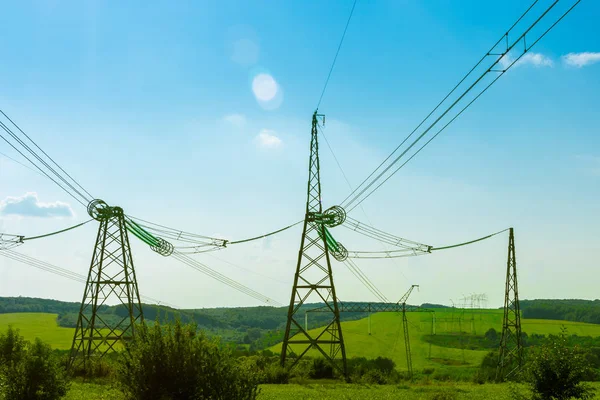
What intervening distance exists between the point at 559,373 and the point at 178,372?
1821 cm

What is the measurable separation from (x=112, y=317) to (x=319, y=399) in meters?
186

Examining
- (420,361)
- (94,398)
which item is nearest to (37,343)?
(94,398)

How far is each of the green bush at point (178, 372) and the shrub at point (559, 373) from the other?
49.8ft

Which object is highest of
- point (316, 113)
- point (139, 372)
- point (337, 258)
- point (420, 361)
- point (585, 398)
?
point (316, 113)

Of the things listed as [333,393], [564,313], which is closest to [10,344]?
[333,393]

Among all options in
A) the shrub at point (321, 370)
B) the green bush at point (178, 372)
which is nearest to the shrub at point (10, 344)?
the shrub at point (321, 370)

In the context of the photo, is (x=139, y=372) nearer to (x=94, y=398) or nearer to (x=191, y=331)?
(x=191, y=331)

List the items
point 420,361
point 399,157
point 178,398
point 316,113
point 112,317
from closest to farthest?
point 178,398 < point 399,157 < point 316,113 < point 420,361 < point 112,317

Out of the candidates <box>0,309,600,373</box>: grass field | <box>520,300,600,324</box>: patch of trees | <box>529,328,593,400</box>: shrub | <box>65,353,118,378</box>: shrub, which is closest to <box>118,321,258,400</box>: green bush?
<box>529,328,593,400</box>: shrub

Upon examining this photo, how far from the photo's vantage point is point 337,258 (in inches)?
1763

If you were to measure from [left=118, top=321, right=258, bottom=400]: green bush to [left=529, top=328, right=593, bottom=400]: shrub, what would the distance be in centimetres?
1517

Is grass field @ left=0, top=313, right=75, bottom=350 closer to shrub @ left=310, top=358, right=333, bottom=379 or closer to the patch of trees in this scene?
shrub @ left=310, top=358, right=333, bottom=379

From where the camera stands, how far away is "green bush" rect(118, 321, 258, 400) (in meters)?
17.0

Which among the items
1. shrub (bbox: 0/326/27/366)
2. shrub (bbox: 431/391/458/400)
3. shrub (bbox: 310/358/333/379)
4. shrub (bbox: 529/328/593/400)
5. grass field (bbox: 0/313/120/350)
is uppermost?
shrub (bbox: 529/328/593/400)
